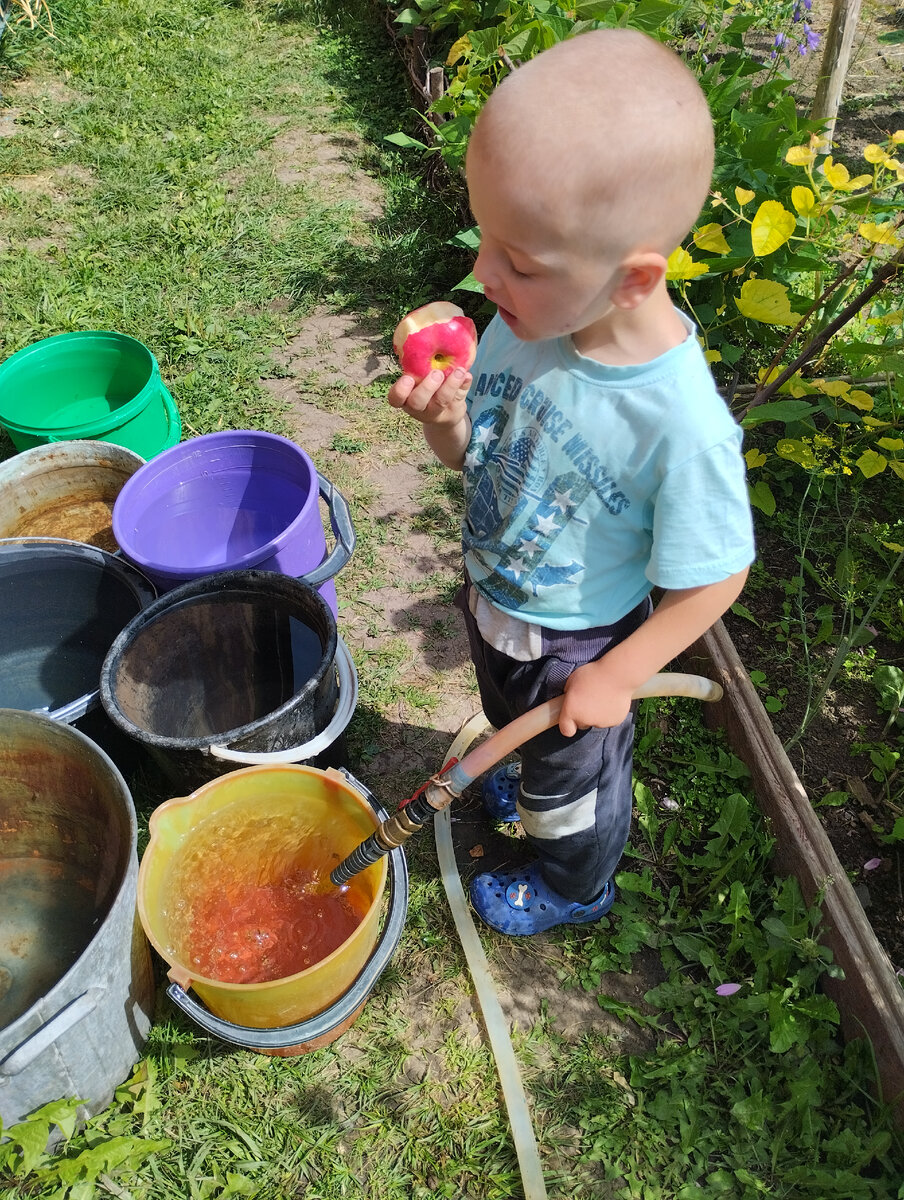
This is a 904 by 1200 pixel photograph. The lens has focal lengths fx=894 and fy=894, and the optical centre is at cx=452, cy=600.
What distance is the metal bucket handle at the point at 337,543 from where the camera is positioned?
7.77 ft

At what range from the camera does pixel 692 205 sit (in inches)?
47.4

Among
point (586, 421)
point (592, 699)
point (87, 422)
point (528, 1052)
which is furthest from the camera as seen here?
point (87, 422)

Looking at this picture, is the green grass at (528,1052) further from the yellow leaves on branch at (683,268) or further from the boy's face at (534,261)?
the boy's face at (534,261)

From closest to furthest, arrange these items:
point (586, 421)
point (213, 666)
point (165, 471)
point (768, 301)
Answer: point (586, 421), point (768, 301), point (213, 666), point (165, 471)

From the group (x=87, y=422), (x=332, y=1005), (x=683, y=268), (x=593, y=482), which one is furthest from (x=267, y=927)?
(x=683, y=268)

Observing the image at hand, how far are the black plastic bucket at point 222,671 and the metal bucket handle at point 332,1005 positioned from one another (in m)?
0.26

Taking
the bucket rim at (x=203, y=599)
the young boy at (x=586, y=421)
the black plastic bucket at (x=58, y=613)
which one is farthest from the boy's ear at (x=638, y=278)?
the black plastic bucket at (x=58, y=613)

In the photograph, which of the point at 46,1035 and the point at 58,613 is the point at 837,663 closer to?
the point at 46,1035

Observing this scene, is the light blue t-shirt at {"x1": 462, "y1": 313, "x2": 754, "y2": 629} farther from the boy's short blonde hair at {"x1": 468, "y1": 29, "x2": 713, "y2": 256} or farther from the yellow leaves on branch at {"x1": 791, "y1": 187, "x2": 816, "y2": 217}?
the yellow leaves on branch at {"x1": 791, "y1": 187, "x2": 816, "y2": 217}

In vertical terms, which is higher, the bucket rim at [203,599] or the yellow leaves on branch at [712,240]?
the yellow leaves on branch at [712,240]

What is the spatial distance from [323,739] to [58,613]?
937 millimetres

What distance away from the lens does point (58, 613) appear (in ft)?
8.40

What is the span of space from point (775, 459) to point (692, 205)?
7.09 ft

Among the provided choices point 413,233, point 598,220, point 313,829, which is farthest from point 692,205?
point 413,233
